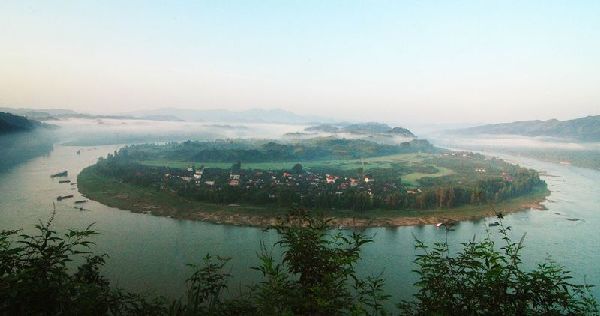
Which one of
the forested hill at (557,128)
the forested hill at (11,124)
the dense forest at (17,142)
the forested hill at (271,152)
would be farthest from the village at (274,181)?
the forested hill at (557,128)

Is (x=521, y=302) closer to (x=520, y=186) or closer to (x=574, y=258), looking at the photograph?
(x=574, y=258)

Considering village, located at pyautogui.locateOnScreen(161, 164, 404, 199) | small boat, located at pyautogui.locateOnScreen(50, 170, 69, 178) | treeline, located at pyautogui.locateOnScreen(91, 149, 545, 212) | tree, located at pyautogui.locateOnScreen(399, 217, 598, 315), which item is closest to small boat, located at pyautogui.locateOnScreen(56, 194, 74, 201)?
treeline, located at pyautogui.locateOnScreen(91, 149, 545, 212)

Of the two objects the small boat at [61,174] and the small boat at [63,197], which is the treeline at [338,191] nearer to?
the small boat at [61,174]

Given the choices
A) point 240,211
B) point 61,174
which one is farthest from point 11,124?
point 240,211

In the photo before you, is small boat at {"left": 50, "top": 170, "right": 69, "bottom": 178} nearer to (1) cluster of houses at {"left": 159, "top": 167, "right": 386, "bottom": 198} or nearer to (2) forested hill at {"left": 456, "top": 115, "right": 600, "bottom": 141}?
(1) cluster of houses at {"left": 159, "top": 167, "right": 386, "bottom": 198}

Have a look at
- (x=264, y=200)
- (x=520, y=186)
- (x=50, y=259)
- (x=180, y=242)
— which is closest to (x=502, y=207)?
(x=520, y=186)

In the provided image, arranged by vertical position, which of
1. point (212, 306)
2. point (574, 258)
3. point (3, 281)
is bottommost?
point (574, 258)
